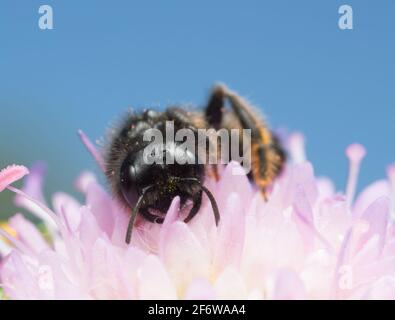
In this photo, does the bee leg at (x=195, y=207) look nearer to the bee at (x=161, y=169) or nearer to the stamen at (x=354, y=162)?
the bee at (x=161, y=169)

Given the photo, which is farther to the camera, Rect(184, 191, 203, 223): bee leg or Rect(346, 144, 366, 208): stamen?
Rect(346, 144, 366, 208): stamen

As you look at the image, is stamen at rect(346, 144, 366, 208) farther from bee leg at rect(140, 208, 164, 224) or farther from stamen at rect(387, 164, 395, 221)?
bee leg at rect(140, 208, 164, 224)

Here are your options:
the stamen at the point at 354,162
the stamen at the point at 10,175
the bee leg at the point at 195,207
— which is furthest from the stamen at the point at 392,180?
the stamen at the point at 10,175

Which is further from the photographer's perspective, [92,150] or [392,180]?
[392,180]

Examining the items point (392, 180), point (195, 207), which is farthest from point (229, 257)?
point (392, 180)

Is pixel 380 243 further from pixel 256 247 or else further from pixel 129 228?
pixel 129 228

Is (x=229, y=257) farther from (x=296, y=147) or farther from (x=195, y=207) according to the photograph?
(x=296, y=147)

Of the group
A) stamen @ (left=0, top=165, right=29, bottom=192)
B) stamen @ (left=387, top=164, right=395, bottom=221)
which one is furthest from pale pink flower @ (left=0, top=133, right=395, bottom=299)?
stamen @ (left=387, top=164, right=395, bottom=221)
